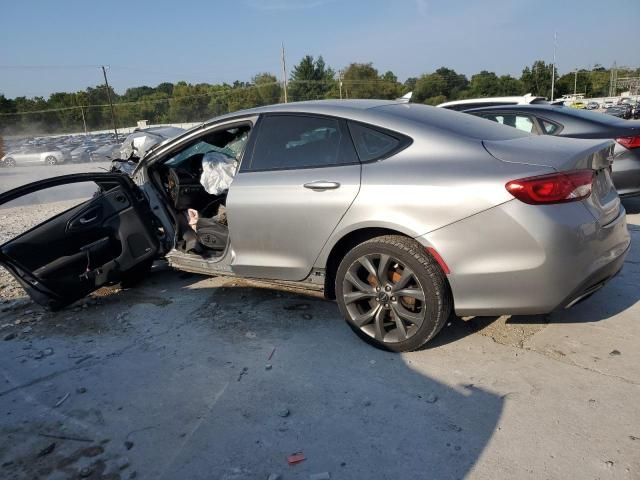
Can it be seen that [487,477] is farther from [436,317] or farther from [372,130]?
[372,130]

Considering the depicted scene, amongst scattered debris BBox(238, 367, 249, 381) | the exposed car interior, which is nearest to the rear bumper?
scattered debris BBox(238, 367, 249, 381)

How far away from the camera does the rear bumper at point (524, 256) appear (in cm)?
268

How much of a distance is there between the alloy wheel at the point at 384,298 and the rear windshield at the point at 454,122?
3.11ft

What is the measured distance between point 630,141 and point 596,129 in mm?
395

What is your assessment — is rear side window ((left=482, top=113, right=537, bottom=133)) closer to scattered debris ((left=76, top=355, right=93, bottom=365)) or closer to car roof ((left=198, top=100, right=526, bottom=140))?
car roof ((left=198, top=100, right=526, bottom=140))

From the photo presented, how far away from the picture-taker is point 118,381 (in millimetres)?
3168

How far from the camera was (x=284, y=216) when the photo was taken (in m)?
3.49

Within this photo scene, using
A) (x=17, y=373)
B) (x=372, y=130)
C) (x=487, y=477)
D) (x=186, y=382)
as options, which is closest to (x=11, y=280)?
(x=17, y=373)

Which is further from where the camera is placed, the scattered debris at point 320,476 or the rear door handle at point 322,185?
the rear door handle at point 322,185

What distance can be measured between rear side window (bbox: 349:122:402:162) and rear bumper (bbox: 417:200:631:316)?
0.66m

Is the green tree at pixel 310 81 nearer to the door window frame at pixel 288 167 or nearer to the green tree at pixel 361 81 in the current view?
the green tree at pixel 361 81

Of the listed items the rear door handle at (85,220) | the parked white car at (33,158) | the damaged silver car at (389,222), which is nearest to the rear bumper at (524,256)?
the damaged silver car at (389,222)

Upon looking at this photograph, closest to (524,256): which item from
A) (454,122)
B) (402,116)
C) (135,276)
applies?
(454,122)

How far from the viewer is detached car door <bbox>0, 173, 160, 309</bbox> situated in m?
4.02
